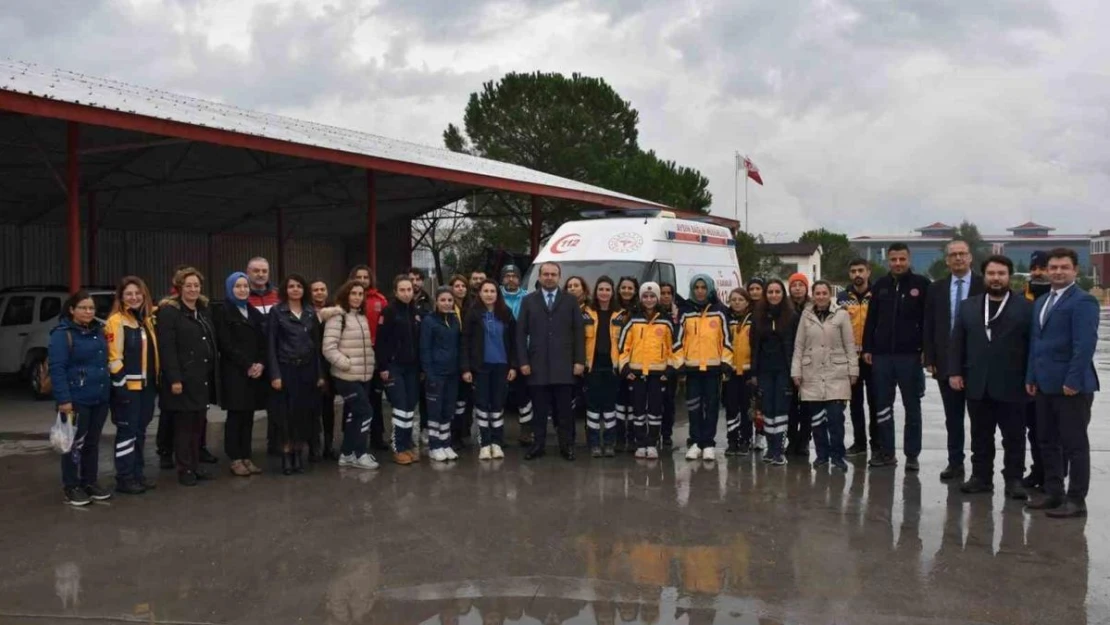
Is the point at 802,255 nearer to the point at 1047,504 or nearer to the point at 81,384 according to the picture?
the point at 1047,504

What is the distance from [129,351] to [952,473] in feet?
21.5

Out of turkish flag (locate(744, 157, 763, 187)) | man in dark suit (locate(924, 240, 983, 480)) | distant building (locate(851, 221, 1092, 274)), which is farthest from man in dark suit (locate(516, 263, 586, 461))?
distant building (locate(851, 221, 1092, 274))

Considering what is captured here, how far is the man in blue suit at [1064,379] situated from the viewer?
6180 millimetres

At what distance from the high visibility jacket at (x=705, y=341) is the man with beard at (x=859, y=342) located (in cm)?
108

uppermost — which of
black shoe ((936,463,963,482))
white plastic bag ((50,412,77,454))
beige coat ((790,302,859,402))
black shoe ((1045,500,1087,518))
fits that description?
beige coat ((790,302,859,402))

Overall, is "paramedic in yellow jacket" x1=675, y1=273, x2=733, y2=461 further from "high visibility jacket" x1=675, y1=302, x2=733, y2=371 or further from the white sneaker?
the white sneaker

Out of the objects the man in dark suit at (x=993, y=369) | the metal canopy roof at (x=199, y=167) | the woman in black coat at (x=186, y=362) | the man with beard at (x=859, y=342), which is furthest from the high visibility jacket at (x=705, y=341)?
the metal canopy roof at (x=199, y=167)

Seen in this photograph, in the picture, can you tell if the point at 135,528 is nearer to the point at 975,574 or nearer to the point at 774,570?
the point at 774,570

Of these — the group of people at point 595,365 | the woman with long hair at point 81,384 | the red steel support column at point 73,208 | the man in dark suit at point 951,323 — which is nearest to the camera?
the woman with long hair at point 81,384

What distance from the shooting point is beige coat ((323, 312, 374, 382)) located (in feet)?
25.4

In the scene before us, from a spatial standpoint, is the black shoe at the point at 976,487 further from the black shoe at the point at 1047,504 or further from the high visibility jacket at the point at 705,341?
the high visibility jacket at the point at 705,341

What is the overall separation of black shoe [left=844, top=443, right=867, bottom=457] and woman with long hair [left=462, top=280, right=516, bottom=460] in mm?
3223

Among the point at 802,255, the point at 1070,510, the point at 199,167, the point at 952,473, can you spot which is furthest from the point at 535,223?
the point at 802,255

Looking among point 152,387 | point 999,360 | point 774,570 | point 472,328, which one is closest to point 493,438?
point 472,328
